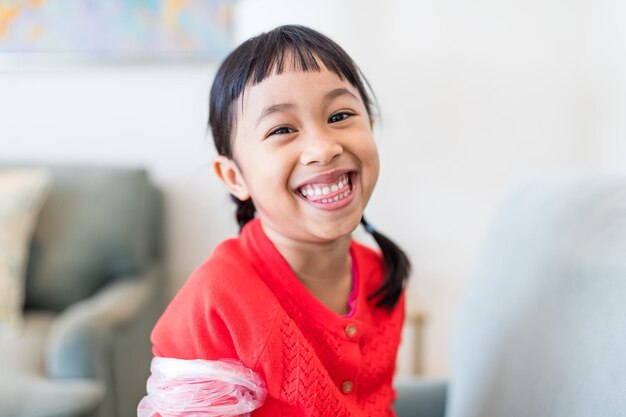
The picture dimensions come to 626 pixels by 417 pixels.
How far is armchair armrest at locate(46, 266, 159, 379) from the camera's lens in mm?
1605

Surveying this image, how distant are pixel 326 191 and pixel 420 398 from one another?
1.92ft

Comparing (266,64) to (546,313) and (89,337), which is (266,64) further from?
(89,337)

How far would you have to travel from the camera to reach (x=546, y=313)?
97 cm

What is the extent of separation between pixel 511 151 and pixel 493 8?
1.55 ft

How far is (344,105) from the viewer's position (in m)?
0.83

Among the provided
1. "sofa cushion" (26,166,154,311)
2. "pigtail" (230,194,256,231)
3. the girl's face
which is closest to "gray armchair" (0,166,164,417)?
"sofa cushion" (26,166,154,311)

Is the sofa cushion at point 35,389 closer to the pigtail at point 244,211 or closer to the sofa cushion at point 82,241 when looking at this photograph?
the sofa cushion at point 82,241

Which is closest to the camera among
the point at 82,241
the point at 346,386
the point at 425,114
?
the point at 346,386

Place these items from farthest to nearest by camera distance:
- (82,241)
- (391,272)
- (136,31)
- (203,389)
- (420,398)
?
(136,31)
(82,241)
(420,398)
(391,272)
(203,389)

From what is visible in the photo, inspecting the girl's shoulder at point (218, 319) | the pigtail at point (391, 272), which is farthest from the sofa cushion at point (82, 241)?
the girl's shoulder at point (218, 319)

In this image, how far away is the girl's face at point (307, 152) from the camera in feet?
2.63

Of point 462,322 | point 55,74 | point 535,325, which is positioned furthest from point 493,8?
point 55,74

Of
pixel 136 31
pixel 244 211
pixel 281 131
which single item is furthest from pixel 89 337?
pixel 136 31

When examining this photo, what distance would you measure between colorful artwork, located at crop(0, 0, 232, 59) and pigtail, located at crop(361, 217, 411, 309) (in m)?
1.46
